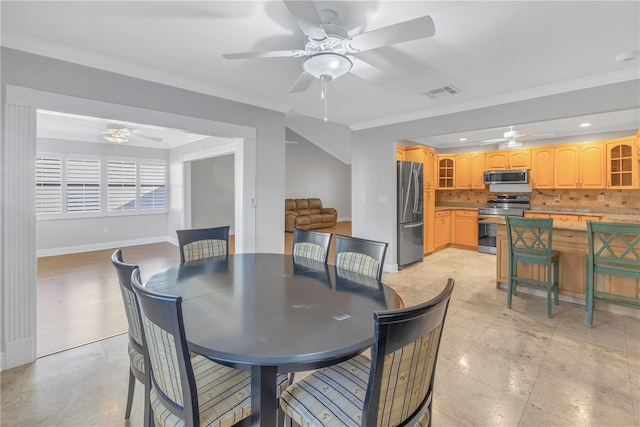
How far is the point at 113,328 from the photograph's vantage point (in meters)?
2.84

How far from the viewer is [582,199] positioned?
18.5 feet

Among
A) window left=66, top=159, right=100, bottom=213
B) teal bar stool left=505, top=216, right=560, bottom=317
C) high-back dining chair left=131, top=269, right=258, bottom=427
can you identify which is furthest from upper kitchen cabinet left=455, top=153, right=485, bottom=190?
window left=66, top=159, right=100, bottom=213

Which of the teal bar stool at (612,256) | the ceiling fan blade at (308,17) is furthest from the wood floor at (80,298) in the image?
the teal bar stool at (612,256)

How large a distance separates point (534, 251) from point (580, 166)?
11.1 ft

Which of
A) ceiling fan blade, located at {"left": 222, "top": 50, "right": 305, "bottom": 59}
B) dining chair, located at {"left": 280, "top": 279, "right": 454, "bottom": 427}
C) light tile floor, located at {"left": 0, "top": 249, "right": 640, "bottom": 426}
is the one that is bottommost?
light tile floor, located at {"left": 0, "top": 249, "right": 640, "bottom": 426}

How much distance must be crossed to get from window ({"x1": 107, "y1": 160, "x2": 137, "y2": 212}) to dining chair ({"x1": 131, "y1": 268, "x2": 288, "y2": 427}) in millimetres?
6456

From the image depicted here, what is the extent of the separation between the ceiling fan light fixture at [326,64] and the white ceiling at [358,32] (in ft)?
0.82

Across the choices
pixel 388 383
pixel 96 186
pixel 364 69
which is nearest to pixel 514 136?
pixel 364 69

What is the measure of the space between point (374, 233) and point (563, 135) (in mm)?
4153

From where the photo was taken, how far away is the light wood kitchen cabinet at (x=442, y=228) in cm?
633

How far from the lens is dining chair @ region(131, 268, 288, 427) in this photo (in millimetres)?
1022

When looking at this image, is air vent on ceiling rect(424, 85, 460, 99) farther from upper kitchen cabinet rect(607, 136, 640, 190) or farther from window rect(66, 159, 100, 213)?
window rect(66, 159, 100, 213)

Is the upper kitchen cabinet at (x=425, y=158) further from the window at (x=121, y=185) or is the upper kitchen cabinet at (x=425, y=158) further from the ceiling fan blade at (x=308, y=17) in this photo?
the window at (x=121, y=185)

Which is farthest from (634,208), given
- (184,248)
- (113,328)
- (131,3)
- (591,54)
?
(113,328)
